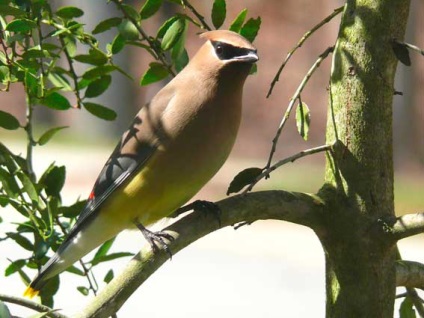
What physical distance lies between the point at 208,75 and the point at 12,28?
788mm

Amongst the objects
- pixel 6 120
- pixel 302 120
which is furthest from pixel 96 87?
pixel 302 120

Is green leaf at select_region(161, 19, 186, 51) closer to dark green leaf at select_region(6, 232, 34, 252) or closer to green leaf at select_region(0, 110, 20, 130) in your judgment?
green leaf at select_region(0, 110, 20, 130)

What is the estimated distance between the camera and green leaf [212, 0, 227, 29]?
2.86 meters

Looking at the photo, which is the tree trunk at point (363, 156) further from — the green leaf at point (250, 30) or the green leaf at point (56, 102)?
the green leaf at point (56, 102)

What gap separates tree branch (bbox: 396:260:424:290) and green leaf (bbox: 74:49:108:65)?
0.88 meters

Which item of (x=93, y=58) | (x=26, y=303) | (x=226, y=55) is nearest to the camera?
(x=26, y=303)

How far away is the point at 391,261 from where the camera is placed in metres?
2.60

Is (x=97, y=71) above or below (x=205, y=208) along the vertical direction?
above

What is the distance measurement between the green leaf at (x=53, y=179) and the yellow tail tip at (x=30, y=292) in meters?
0.26

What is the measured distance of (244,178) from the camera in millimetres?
2660

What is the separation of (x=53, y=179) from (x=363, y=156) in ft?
2.72

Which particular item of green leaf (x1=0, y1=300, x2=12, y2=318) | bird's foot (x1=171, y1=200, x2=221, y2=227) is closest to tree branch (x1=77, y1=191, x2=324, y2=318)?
bird's foot (x1=171, y1=200, x2=221, y2=227)

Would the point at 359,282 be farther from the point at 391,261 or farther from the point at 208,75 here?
the point at 208,75

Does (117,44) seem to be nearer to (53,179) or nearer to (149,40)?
(149,40)
